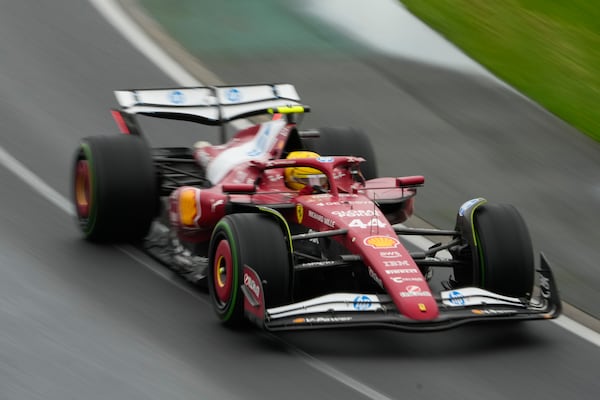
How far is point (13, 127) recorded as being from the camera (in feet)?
46.6

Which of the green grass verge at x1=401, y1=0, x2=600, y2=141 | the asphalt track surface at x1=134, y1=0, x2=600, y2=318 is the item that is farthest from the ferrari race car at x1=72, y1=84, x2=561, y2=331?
the green grass verge at x1=401, y1=0, x2=600, y2=141

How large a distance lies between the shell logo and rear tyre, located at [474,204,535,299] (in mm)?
736

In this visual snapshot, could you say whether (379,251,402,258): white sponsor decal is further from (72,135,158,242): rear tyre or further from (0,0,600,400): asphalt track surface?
(72,135,158,242): rear tyre

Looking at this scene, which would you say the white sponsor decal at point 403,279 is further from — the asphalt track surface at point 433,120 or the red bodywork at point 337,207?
the asphalt track surface at point 433,120

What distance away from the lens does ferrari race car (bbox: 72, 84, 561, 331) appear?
352 inches

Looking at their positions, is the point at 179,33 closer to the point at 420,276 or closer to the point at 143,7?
the point at 143,7

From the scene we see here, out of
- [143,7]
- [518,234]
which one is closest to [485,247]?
[518,234]

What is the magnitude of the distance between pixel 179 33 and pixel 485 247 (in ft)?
27.5

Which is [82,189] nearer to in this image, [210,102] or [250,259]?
[210,102]

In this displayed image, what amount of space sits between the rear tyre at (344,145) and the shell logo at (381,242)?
2.63 m

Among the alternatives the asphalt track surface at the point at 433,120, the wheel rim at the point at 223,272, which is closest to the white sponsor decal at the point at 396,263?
the wheel rim at the point at 223,272

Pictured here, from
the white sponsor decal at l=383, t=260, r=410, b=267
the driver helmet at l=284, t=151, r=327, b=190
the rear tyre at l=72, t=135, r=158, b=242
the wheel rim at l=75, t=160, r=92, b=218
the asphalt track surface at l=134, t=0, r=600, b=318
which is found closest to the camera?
the white sponsor decal at l=383, t=260, r=410, b=267

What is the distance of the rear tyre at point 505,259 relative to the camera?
9578 millimetres

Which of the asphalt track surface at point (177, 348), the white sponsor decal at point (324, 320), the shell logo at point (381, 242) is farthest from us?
the shell logo at point (381, 242)
